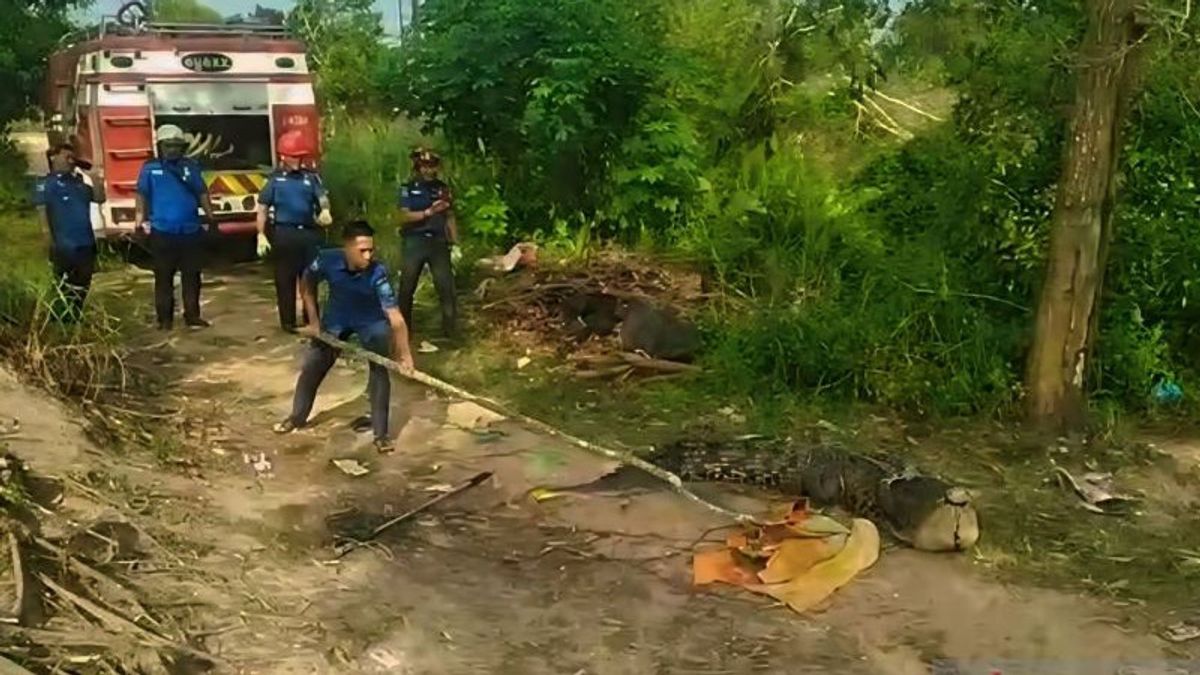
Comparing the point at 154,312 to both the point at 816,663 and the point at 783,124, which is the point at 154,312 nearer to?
the point at 783,124

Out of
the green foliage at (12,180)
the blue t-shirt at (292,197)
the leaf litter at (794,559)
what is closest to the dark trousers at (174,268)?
the blue t-shirt at (292,197)

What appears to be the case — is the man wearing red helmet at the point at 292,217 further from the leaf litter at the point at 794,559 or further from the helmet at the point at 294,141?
the leaf litter at the point at 794,559

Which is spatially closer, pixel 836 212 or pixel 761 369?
pixel 761 369

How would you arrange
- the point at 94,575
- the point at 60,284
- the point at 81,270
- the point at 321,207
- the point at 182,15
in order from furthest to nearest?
the point at 182,15
the point at 321,207
the point at 81,270
the point at 60,284
the point at 94,575

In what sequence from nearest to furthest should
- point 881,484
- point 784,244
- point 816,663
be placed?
point 816,663
point 881,484
point 784,244

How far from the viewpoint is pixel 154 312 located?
9625 mm

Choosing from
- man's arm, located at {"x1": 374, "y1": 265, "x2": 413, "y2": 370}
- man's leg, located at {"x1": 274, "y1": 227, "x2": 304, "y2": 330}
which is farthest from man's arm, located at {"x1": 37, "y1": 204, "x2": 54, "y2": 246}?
man's arm, located at {"x1": 374, "y1": 265, "x2": 413, "y2": 370}

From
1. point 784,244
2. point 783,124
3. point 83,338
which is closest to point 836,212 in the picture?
point 784,244

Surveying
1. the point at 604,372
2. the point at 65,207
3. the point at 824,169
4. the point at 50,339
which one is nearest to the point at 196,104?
the point at 65,207

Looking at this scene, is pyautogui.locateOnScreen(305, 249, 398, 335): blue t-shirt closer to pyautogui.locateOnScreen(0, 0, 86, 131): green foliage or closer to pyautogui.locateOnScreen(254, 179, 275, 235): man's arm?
pyautogui.locateOnScreen(254, 179, 275, 235): man's arm

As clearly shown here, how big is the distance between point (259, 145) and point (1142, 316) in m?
7.99

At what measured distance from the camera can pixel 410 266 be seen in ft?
28.0

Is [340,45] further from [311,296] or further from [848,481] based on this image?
[848,481]

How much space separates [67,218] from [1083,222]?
20.9ft
